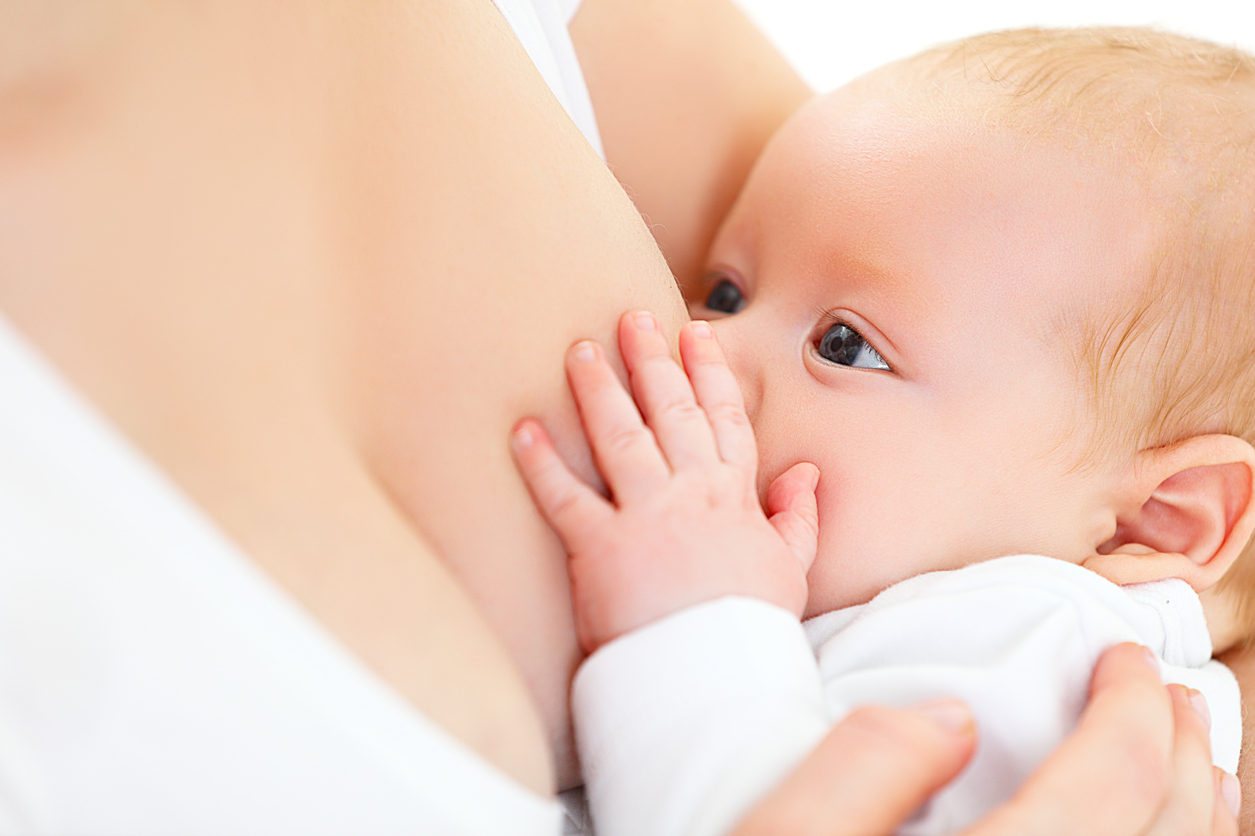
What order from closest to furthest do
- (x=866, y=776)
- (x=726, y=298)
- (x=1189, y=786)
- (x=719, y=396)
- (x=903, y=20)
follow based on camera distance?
(x=866, y=776) < (x=1189, y=786) < (x=719, y=396) < (x=726, y=298) < (x=903, y=20)

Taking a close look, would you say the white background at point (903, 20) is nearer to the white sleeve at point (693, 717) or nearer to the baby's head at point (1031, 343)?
the baby's head at point (1031, 343)

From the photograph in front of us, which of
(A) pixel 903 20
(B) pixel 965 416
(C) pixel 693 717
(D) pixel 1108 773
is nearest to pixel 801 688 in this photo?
(C) pixel 693 717

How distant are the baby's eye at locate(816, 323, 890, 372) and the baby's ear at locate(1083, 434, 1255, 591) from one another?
276 mm

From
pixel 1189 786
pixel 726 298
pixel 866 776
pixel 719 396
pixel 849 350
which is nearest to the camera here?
pixel 866 776

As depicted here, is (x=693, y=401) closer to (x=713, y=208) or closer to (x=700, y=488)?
(x=700, y=488)

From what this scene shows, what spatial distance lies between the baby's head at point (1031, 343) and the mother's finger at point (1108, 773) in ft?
0.72

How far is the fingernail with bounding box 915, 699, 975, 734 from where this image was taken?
0.64 metres

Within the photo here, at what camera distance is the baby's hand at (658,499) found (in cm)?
71

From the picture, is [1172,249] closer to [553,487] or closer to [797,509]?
[797,509]

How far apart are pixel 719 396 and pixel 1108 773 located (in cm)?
39

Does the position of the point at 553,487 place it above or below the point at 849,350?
above

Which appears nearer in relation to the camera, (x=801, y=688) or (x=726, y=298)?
(x=801, y=688)

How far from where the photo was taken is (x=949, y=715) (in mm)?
650

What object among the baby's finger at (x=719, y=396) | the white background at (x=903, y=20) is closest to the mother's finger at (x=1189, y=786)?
the baby's finger at (x=719, y=396)
